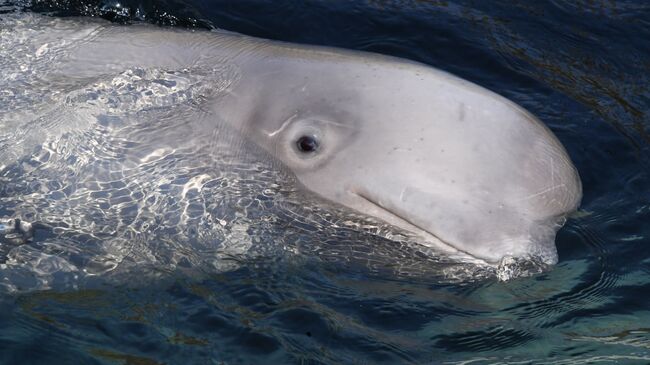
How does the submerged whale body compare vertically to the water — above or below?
above

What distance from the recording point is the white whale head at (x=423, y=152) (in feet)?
18.0

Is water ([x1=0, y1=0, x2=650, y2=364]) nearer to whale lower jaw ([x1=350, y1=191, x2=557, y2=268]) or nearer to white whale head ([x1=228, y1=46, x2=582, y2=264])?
whale lower jaw ([x1=350, y1=191, x2=557, y2=268])

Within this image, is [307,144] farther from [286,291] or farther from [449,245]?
[449,245]

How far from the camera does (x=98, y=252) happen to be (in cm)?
575

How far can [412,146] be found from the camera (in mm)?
5602

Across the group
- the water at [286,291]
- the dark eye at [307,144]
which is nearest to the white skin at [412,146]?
the dark eye at [307,144]

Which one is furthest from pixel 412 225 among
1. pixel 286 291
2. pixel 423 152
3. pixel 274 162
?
pixel 274 162

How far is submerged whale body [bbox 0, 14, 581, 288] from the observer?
5531 mm

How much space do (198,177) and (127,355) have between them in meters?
1.31

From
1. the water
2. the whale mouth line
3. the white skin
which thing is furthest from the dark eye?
Answer: the whale mouth line

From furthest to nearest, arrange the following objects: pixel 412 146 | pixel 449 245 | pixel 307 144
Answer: pixel 307 144 → pixel 412 146 → pixel 449 245

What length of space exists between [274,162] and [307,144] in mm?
246

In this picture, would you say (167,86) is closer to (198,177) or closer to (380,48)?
(198,177)

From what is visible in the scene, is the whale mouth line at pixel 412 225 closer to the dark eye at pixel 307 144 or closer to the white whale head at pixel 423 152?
the white whale head at pixel 423 152
